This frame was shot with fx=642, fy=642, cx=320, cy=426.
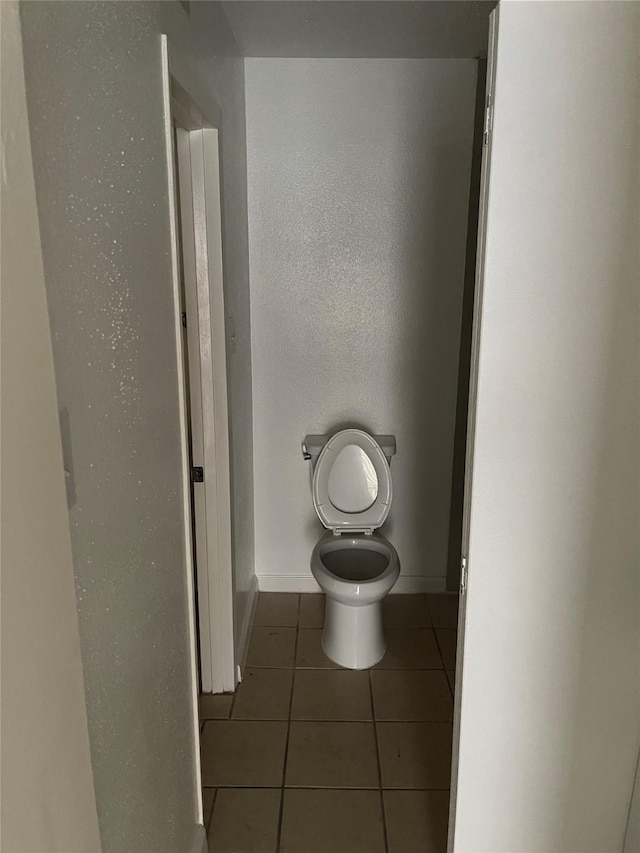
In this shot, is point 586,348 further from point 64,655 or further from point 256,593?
point 256,593

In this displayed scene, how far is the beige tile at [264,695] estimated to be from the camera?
2.27m

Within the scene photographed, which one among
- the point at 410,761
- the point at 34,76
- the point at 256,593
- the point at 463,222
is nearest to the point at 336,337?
the point at 463,222

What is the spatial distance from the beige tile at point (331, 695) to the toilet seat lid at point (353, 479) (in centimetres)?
60

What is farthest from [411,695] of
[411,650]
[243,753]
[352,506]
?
[352,506]

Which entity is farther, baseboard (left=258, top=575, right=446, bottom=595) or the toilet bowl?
baseboard (left=258, top=575, right=446, bottom=595)

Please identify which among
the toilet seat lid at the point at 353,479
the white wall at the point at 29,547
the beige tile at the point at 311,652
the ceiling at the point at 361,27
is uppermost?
the ceiling at the point at 361,27

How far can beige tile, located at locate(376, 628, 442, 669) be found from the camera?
2.57 metres

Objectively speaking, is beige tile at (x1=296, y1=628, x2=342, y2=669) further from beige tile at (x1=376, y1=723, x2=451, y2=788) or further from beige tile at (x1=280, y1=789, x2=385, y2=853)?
beige tile at (x1=280, y1=789, x2=385, y2=853)

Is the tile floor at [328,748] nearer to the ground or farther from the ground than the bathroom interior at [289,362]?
nearer to the ground

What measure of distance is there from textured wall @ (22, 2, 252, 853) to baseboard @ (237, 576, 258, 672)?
0.92m

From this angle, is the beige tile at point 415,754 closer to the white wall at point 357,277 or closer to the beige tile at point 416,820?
the beige tile at point 416,820

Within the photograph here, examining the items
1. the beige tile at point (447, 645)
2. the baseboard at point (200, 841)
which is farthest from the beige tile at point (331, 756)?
the beige tile at point (447, 645)

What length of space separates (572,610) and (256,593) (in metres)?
1.98

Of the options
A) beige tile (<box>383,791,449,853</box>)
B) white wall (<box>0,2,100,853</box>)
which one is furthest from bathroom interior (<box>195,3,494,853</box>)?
white wall (<box>0,2,100,853</box>)
